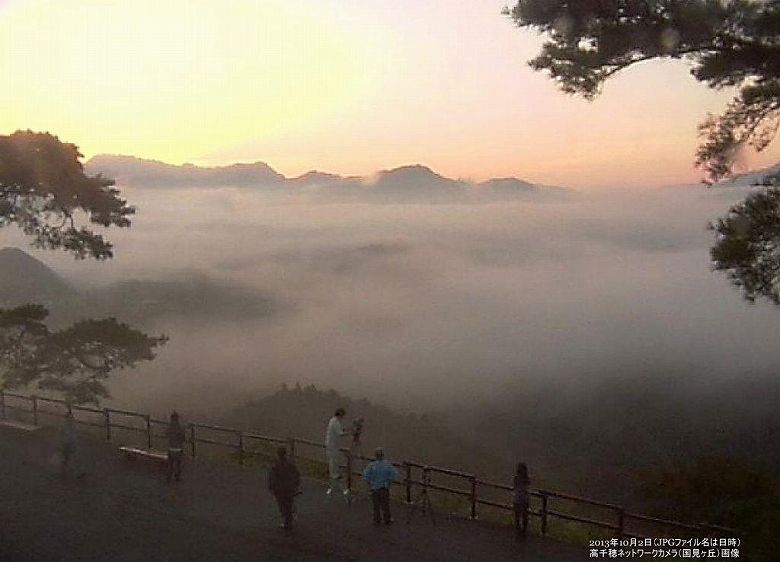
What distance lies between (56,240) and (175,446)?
5.32m

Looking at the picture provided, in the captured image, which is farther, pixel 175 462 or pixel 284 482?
pixel 175 462

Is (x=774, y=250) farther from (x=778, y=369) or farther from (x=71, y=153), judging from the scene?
(x=778, y=369)

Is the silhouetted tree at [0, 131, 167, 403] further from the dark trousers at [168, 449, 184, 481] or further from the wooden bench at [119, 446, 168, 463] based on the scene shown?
the dark trousers at [168, 449, 184, 481]

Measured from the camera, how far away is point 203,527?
11.4 m

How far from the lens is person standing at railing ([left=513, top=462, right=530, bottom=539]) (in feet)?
36.3

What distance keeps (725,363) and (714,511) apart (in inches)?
5659

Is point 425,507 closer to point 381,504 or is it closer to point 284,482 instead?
point 381,504

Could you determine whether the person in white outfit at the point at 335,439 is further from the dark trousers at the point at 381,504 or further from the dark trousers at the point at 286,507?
the dark trousers at the point at 286,507

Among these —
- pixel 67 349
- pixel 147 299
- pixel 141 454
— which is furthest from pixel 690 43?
pixel 147 299

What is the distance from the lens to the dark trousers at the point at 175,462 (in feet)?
47.0

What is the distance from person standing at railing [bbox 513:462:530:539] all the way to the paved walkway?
191mm

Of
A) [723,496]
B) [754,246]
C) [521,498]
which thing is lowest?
[723,496]

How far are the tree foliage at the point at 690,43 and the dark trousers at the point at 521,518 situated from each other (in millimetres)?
5071

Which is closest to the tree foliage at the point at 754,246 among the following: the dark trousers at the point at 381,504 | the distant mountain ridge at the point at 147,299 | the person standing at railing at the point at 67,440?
the dark trousers at the point at 381,504
